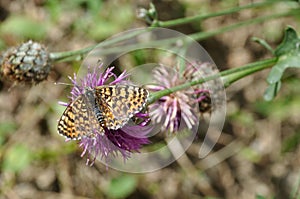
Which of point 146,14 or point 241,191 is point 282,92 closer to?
point 241,191

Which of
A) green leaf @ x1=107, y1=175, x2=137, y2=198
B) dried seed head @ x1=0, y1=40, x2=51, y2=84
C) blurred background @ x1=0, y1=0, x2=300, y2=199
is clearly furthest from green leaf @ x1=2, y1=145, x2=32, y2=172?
dried seed head @ x1=0, y1=40, x2=51, y2=84

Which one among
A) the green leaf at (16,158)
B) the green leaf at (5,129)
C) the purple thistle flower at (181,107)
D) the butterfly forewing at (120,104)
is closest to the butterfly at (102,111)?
the butterfly forewing at (120,104)

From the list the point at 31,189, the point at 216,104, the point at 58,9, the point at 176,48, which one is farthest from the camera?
the point at 31,189

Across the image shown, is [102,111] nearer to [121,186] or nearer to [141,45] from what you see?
[141,45]

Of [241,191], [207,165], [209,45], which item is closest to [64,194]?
[207,165]

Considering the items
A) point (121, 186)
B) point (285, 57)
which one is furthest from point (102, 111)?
point (121, 186)

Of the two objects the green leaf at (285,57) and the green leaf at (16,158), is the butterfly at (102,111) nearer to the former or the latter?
the green leaf at (285,57)

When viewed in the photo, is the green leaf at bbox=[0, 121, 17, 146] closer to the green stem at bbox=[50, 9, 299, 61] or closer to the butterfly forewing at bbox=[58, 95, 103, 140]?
the green stem at bbox=[50, 9, 299, 61]
